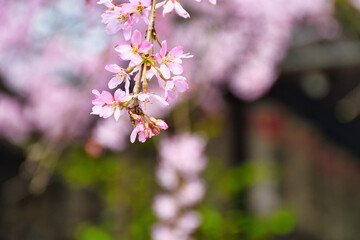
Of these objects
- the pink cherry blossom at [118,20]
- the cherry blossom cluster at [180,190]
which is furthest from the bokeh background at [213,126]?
the pink cherry blossom at [118,20]

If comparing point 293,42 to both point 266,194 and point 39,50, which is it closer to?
point 266,194

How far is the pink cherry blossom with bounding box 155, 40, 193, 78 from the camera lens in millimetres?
552

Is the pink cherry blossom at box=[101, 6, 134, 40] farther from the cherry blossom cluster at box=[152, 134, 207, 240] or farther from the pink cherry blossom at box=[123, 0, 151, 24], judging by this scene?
the cherry blossom cluster at box=[152, 134, 207, 240]

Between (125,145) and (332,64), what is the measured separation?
4.75 feet

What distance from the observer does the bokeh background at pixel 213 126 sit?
2713mm

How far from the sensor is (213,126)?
3453 mm

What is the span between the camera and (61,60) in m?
3.35

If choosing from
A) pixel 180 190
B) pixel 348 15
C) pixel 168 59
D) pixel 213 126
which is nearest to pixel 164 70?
pixel 168 59

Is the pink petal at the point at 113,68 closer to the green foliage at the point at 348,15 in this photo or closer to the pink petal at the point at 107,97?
the pink petal at the point at 107,97

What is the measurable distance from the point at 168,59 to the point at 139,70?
0.05 m

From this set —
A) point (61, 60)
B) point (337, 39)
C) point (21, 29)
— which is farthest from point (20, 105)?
point (337, 39)

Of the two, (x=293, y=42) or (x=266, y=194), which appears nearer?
(x=293, y=42)

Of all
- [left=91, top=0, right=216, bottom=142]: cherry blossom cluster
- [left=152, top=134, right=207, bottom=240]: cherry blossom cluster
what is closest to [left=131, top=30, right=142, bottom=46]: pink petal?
[left=91, top=0, right=216, bottom=142]: cherry blossom cluster

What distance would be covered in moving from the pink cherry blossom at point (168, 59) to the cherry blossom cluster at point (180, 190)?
1637 millimetres
